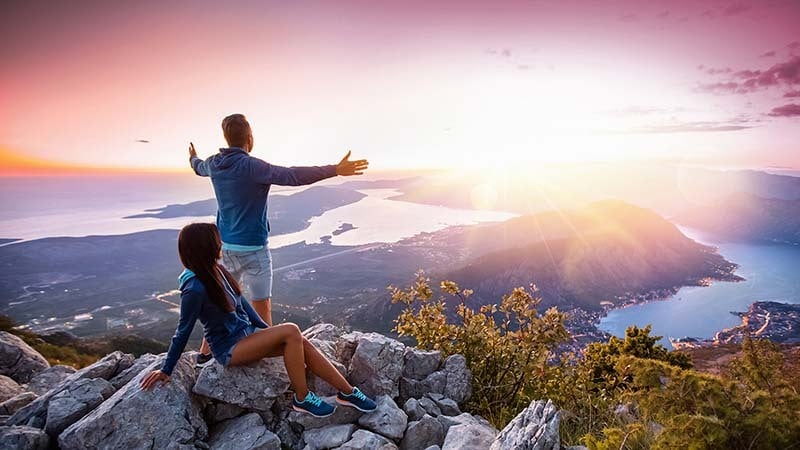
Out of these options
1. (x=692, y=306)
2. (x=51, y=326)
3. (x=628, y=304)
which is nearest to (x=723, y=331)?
(x=692, y=306)

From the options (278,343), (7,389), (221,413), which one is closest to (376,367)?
(278,343)

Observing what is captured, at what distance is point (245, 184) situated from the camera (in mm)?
5281

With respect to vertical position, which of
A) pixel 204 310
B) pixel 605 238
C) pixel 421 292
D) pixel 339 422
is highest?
pixel 204 310

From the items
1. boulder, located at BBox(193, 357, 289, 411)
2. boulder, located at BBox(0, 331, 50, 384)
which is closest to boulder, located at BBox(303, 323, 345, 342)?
boulder, located at BBox(193, 357, 289, 411)

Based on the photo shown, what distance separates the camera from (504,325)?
310 inches

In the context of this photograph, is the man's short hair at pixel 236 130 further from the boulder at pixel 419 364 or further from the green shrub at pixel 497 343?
the boulder at pixel 419 364

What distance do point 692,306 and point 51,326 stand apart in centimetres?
20242

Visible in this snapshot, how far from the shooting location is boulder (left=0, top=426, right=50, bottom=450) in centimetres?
466

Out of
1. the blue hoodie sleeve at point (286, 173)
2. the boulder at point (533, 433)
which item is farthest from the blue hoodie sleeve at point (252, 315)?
the boulder at point (533, 433)

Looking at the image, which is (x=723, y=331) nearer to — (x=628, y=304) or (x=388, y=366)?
(x=628, y=304)

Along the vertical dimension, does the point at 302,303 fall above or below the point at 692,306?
above

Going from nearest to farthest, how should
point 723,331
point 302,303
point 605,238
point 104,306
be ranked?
point 723,331
point 302,303
point 104,306
point 605,238

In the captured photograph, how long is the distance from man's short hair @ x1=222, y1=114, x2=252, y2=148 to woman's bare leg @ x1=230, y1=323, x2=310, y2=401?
2.62 metres

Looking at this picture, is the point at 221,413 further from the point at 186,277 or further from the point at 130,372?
the point at 186,277
